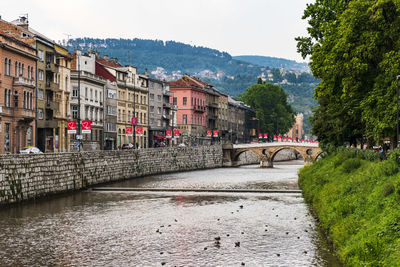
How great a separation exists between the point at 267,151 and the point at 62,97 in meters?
45.5

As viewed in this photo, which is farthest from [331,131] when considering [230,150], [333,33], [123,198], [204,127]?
[204,127]

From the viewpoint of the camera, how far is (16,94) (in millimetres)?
64938

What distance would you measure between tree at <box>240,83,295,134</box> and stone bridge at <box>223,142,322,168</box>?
146ft

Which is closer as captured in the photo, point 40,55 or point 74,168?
point 74,168

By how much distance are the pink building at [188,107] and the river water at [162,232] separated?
86940mm

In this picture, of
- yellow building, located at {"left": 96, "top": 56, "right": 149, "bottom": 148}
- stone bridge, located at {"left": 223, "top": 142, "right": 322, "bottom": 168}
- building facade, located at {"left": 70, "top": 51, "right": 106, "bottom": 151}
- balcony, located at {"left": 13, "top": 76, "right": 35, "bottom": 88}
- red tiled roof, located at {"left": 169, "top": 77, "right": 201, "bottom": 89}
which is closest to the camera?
balcony, located at {"left": 13, "top": 76, "right": 35, "bottom": 88}

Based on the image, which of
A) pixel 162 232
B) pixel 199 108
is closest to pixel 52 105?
pixel 162 232

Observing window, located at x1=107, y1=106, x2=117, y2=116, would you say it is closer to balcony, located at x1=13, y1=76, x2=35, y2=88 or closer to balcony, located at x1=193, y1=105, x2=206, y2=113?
balcony, located at x1=13, y1=76, x2=35, y2=88

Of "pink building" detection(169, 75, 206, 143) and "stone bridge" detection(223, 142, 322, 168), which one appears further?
"pink building" detection(169, 75, 206, 143)

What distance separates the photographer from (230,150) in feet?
379

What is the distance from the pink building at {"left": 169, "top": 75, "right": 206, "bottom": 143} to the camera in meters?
134

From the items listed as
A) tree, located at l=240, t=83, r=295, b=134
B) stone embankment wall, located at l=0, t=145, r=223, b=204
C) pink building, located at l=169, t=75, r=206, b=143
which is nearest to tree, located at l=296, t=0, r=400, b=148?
stone embankment wall, located at l=0, t=145, r=223, b=204

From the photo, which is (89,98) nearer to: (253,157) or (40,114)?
(40,114)

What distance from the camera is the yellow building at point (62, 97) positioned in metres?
78.9
